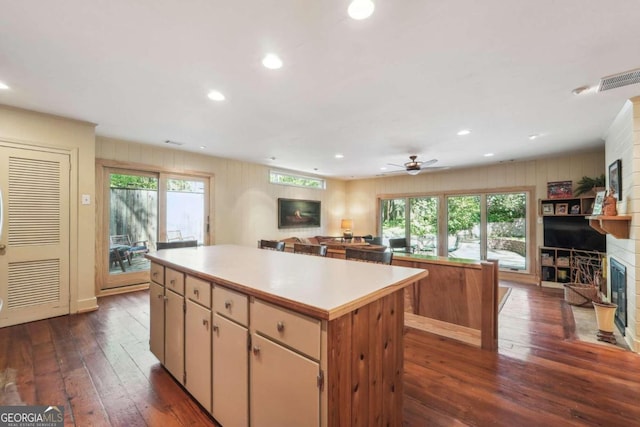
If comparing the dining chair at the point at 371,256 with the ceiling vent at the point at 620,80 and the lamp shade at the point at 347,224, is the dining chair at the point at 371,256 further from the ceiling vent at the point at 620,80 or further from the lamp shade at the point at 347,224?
the lamp shade at the point at 347,224

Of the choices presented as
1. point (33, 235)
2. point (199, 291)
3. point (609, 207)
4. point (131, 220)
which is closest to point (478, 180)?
point (609, 207)

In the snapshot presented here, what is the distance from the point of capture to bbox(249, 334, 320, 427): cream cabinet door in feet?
3.70

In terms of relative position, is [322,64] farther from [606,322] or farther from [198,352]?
[606,322]

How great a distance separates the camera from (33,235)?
327 centimetres

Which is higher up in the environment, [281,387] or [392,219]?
[392,219]

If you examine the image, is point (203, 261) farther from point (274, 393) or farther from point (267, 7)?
point (267, 7)

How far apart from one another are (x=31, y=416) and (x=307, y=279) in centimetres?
192

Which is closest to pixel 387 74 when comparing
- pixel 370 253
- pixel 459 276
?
pixel 370 253

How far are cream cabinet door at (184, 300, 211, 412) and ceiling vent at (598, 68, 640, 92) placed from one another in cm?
366

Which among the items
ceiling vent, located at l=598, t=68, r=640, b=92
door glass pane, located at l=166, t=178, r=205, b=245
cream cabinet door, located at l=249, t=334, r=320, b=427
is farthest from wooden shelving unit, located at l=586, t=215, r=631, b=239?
door glass pane, located at l=166, t=178, r=205, b=245

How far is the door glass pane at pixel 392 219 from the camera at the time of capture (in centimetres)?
790

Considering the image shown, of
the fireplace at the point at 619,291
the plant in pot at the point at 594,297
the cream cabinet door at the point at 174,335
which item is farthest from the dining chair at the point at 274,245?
the fireplace at the point at 619,291

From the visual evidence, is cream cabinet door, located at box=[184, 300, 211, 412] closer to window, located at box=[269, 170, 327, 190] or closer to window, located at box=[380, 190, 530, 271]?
window, located at box=[269, 170, 327, 190]

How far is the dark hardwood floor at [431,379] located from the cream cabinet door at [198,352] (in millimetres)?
150
